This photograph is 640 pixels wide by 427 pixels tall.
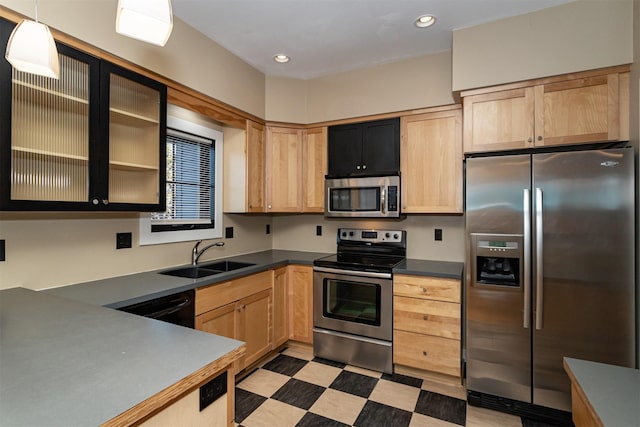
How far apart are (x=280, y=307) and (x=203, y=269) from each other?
77 cm

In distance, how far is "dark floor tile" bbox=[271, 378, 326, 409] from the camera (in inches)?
86.0

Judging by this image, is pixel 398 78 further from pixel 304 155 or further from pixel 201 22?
pixel 201 22

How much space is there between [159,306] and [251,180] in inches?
58.6

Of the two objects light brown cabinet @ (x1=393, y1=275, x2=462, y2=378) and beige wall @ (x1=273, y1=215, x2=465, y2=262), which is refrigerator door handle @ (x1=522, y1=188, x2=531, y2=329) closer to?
light brown cabinet @ (x1=393, y1=275, x2=462, y2=378)

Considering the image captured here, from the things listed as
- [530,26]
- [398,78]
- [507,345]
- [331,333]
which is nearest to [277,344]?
[331,333]

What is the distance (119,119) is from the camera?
6.26 ft

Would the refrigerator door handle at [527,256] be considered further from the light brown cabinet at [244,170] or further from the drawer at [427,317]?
the light brown cabinet at [244,170]

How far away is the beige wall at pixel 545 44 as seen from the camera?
1.95 meters

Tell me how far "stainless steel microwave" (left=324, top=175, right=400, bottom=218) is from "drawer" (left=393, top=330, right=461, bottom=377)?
102 cm

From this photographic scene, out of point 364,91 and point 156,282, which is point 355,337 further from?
point 364,91

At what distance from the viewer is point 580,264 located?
1.94 m

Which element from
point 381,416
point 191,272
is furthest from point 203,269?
point 381,416

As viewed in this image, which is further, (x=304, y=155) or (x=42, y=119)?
(x=304, y=155)

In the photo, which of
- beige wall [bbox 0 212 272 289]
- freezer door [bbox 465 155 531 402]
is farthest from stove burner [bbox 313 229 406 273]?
beige wall [bbox 0 212 272 289]
